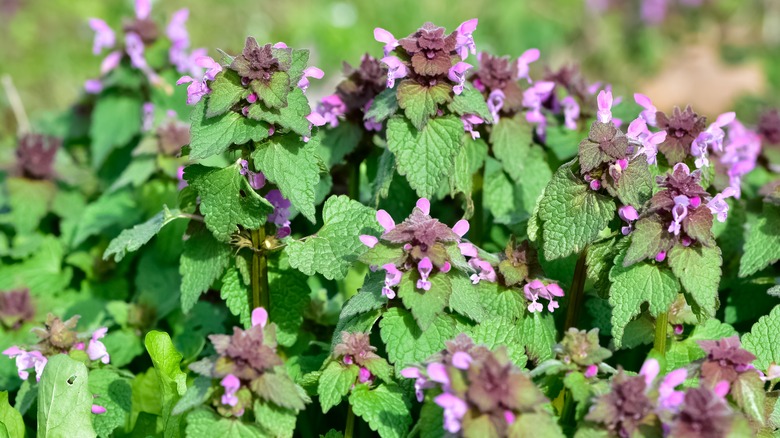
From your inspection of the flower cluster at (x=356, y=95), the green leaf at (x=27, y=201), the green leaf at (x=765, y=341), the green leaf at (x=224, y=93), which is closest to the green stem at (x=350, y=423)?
the green leaf at (x=224, y=93)

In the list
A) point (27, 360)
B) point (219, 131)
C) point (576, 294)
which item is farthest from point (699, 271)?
point (27, 360)

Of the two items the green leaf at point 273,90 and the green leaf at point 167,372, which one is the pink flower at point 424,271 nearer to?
the green leaf at point 273,90

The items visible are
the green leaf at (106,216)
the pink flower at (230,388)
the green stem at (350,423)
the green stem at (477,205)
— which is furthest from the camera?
the green leaf at (106,216)

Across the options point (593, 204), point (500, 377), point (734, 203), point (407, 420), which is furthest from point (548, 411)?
point (734, 203)

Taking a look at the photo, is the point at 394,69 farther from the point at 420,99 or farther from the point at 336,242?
the point at 336,242

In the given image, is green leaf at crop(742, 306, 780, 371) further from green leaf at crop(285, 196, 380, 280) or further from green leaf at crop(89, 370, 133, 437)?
green leaf at crop(89, 370, 133, 437)

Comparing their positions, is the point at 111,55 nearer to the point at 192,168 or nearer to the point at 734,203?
the point at 192,168
